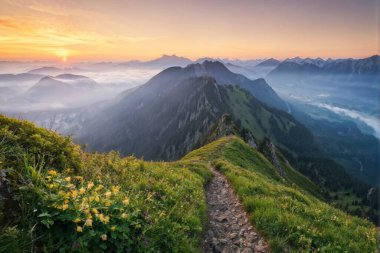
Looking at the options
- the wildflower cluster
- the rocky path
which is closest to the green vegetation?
the wildflower cluster

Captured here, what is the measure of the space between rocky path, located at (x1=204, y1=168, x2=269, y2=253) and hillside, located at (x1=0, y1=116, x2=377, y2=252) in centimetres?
39

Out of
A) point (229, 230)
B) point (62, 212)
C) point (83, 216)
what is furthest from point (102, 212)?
point (229, 230)

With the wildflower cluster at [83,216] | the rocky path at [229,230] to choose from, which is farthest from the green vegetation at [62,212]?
the rocky path at [229,230]

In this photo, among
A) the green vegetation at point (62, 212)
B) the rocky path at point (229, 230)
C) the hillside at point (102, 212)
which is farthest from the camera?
the rocky path at point (229, 230)

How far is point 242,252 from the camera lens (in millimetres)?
8836

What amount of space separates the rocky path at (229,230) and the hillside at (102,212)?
1.27 feet

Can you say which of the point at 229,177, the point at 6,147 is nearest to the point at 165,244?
the point at 6,147

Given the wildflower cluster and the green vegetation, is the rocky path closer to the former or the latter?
the green vegetation

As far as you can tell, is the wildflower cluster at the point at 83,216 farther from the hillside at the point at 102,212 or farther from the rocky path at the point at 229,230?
the rocky path at the point at 229,230

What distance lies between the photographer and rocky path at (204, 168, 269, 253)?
9133 mm

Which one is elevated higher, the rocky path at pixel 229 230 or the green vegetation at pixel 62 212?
the green vegetation at pixel 62 212

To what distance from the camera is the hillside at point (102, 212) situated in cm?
502

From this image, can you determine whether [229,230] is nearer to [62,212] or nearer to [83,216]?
[83,216]

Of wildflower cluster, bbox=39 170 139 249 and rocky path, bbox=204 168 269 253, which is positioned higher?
wildflower cluster, bbox=39 170 139 249
